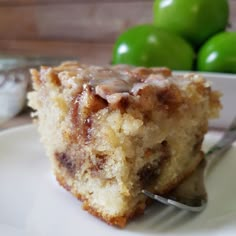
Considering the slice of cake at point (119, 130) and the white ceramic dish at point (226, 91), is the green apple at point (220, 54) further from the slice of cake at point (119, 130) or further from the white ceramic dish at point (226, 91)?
the slice of cake at point (119, 130)

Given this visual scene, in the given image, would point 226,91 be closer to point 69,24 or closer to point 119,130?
point 119,130

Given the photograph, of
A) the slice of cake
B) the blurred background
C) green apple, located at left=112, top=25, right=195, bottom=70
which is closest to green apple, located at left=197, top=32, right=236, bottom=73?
green apple, located at left=112, top=25, right=195, bottom=70

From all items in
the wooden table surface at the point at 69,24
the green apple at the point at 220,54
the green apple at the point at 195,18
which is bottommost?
the wooden table surface at the point at 69,24

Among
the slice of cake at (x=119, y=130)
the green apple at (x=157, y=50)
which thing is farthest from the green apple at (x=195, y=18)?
the slice of cake at (x=119, y=130)

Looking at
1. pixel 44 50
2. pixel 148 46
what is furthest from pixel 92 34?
pixel 148 46

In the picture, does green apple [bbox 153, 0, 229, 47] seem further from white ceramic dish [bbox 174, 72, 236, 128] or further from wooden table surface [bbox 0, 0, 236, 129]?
wooden table surface [bbox 0, 0, 236, 129]

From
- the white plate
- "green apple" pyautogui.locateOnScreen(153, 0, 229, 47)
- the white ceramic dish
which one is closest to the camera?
the white plate
